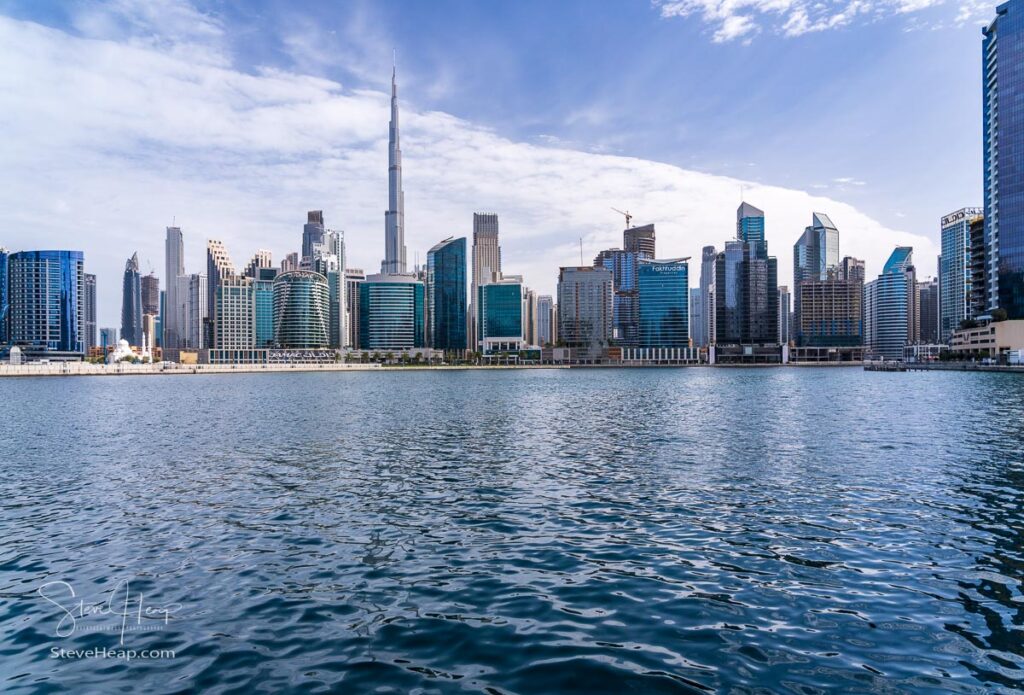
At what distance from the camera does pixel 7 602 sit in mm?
18344

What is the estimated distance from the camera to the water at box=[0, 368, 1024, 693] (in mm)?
14102

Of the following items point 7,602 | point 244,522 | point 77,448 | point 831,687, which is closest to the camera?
point 831,687

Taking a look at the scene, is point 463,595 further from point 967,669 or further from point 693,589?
point 967,669

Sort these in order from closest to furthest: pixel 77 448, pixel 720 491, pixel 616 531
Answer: pixel 616 531 → pixel 720 491 → pixel 77 448

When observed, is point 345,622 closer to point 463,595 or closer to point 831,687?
point 463,595

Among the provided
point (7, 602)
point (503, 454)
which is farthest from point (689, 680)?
point (503, 454)

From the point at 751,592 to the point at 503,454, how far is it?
28.7m

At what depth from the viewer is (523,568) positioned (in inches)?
824

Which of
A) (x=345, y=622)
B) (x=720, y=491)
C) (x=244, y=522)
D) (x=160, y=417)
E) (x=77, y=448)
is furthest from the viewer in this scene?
(x=160, y=417)

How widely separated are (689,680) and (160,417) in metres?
81.3

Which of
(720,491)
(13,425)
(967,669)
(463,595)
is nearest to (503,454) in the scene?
(720,491)

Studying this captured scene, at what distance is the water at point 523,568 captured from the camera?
555 inches

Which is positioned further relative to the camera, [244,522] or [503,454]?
[503,454]

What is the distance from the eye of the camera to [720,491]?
32500 mm
